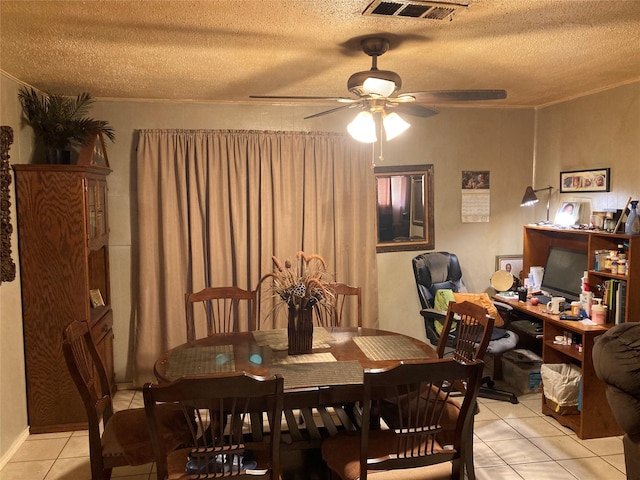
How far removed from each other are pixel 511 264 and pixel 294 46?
320 centimetres

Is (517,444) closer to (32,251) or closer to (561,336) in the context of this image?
(561,336)

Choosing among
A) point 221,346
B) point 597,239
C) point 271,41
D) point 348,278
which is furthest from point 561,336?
point 271,41

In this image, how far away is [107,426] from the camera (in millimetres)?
2602

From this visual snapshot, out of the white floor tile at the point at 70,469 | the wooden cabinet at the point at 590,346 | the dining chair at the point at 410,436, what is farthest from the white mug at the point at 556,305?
the white floor tile at the point at 70,469

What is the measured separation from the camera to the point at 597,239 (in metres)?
3.75

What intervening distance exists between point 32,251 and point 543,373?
3638 mm

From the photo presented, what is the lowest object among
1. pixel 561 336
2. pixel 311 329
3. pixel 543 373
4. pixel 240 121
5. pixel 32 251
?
pixel 543 373

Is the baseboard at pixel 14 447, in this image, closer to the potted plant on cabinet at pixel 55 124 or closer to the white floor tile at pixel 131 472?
the white floor tile at pixel 131 472

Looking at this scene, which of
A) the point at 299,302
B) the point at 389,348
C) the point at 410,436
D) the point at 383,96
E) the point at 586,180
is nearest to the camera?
the point at 410,436

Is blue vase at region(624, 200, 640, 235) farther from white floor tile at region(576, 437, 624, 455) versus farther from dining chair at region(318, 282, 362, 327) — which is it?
dining chair at region(318, 282, 362, 327)

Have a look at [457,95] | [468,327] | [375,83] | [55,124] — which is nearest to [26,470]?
[55,124]

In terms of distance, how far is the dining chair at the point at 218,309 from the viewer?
348cm

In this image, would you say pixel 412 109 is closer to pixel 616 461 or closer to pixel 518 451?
pixel 518 451

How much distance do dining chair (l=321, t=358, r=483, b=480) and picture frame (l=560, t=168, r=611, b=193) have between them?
252 cm
